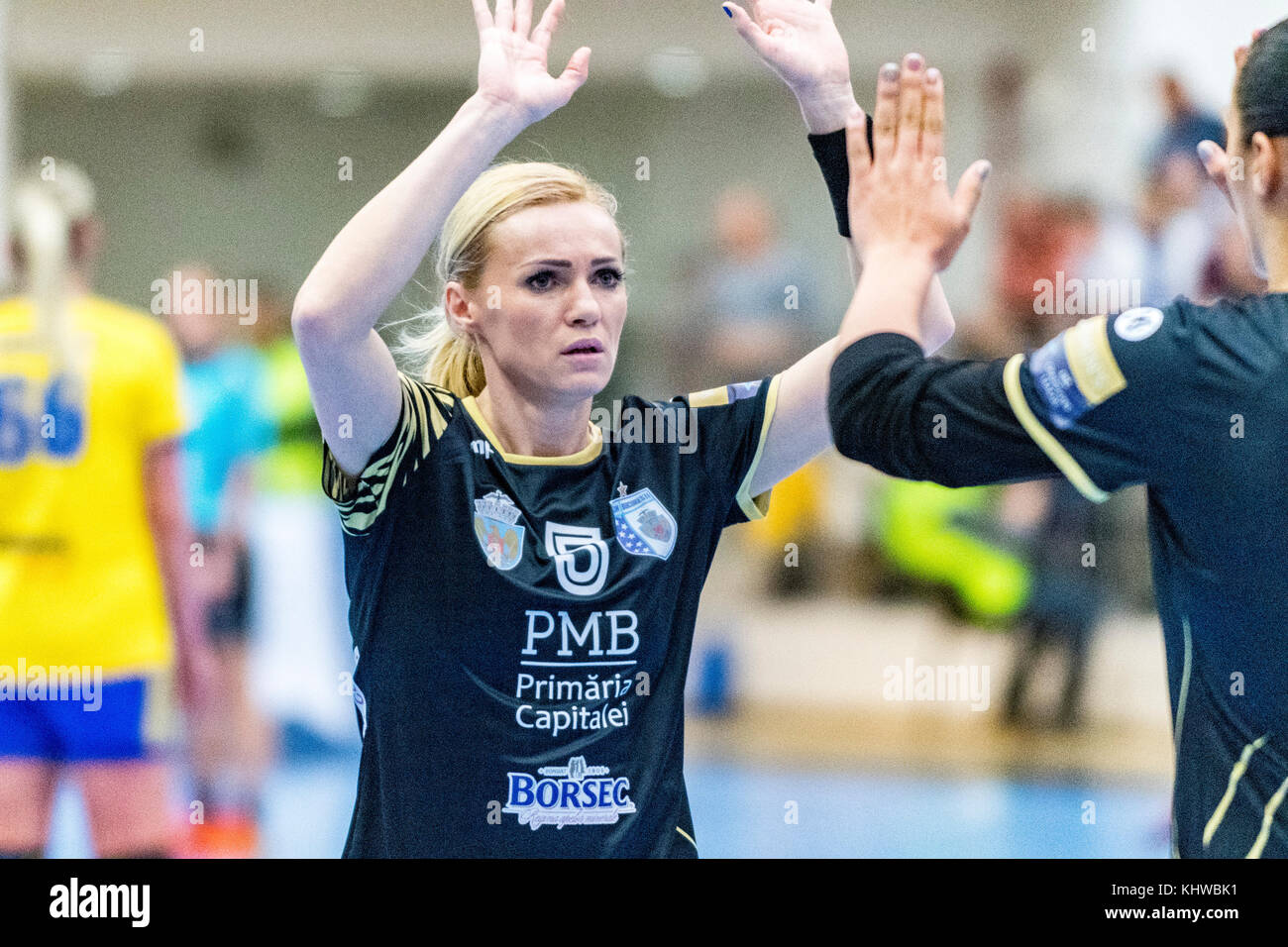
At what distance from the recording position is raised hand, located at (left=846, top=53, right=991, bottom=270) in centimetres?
159

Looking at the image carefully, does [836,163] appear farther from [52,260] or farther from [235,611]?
[235,611]

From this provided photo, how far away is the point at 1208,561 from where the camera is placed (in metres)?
1.51

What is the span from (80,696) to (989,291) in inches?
180

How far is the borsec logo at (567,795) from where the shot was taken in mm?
1982

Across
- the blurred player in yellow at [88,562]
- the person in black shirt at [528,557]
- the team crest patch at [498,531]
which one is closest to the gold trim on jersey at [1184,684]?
the person in black shirt at [528,557]

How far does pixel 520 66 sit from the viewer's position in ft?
6.23

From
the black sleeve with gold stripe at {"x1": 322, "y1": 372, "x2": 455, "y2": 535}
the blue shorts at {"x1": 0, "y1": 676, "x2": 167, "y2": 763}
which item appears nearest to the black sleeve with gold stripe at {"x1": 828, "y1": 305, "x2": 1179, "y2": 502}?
the black sleeve with gold stripe at {"x1": 322, "y1": 372, "x2": 455, "y2": 535}

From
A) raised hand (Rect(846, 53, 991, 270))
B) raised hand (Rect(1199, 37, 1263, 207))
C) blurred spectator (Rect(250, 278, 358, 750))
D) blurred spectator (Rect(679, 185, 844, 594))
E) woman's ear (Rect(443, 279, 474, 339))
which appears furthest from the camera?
blurred spectator (Rect(679, 185, 844, 594))

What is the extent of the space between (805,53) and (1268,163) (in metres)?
0.70

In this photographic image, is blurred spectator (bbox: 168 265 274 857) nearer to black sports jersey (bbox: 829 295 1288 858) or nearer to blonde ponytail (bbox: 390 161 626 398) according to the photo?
blonde ponytail (bbox: 390 161 626 398)

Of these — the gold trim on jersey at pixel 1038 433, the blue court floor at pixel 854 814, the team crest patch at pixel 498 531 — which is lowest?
the blue court floor at pixel 854 814

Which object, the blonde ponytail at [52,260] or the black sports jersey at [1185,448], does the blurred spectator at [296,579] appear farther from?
the black sports jersey at [1185,448]
